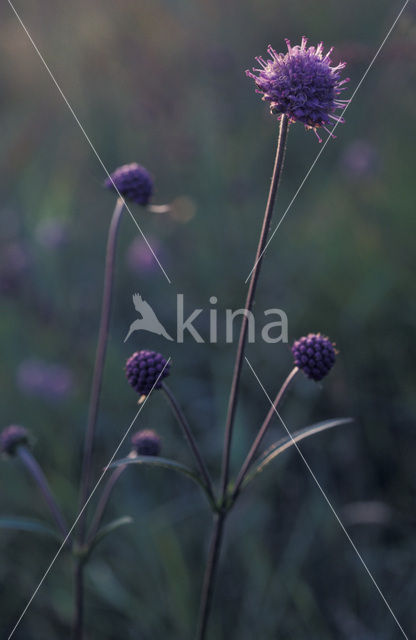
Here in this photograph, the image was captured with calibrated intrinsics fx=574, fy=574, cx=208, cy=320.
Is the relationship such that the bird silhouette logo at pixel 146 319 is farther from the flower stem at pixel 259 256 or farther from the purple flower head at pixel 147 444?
the flower stem at pixel 259 256

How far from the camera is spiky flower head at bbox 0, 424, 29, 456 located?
1980 millimetres

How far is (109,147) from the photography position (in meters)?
4.79

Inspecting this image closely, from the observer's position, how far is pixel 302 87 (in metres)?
1.50

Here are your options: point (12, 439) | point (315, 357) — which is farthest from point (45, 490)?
point (315, 357)

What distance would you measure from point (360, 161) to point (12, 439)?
10.1 feet

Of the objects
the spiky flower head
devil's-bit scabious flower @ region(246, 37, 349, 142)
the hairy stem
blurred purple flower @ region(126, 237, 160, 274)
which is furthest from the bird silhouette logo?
devil's-bit scabious flower @ region(246, 37, 349, 142)

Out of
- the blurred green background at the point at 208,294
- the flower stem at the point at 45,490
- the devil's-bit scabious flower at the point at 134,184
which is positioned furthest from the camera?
the blurred green background at the point at 208,294

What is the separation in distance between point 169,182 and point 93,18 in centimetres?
166

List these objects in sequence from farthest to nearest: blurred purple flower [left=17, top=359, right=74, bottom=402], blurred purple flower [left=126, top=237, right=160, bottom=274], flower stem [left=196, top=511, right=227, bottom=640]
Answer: blurred purple flower [left=126, top=237, right=160, bottom=274] < blurred purple flower [left=17, top=359, right=74, bottom=402] < flower stem [left=196, top=511, right=227, bottom=640]

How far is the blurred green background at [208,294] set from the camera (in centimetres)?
255

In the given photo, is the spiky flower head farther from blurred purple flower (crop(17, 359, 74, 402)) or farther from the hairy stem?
blurred purple flower (crop(17, 359, 74, 402))

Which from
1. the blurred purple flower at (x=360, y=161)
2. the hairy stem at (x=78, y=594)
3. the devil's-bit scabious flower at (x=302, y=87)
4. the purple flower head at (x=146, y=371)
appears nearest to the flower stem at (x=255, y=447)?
the purple flower head at (x=146, y=371)

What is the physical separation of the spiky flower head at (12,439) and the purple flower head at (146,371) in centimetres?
67

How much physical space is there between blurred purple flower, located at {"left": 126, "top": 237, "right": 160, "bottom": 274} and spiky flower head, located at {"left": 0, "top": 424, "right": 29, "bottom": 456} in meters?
1.98
